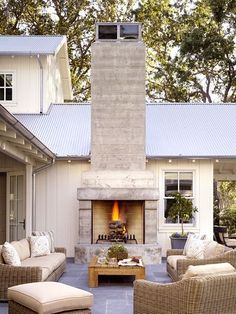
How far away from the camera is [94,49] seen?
45.5 feet

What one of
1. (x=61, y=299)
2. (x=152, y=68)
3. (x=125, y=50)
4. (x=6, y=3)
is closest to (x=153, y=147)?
(x=125, y=50)

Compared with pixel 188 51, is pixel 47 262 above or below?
below

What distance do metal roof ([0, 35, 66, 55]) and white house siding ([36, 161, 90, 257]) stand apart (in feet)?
14.0

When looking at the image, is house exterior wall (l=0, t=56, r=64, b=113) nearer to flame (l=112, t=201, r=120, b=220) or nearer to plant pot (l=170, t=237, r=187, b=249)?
flame (l=112, t=201, r=120, b=220)

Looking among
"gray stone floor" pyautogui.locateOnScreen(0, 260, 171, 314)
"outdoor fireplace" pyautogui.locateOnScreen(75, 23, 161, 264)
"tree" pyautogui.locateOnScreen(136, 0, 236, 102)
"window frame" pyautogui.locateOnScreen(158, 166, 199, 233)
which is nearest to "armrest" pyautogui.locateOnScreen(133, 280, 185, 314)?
"gray stone floor" pyautogui.locateOnScreen(0, 260, 171, 314)

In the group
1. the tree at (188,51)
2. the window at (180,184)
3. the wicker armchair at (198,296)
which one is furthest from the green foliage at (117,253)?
→ the tree at (188,51)

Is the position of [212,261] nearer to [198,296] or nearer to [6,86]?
[198,296]

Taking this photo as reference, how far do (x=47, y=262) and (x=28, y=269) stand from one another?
157 centimetres

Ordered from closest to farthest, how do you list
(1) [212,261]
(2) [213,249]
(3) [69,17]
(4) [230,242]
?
(1) [212,261] → (2) [213,249] → (4) [230,242] → (3) [69,17]

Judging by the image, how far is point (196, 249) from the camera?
10.2 m

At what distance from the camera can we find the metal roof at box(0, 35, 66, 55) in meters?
17.0

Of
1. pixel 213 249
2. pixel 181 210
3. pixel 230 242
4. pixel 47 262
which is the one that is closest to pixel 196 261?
pixel 213 249

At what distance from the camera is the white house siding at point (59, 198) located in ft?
47.0

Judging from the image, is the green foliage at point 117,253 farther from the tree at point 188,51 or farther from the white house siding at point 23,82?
the tree at point 188,51
